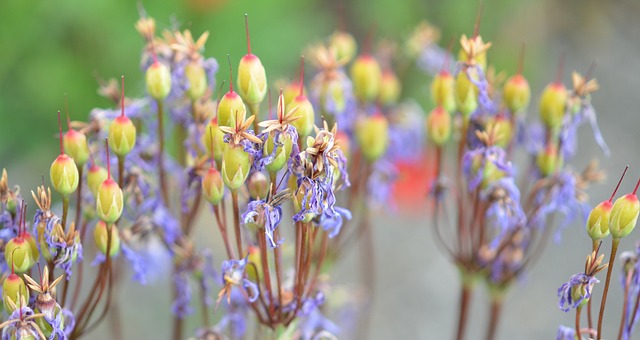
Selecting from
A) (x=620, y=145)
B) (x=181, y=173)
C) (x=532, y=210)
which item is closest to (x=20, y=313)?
(x=181, y=173)

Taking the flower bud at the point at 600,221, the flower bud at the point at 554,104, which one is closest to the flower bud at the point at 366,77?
the flower bud at the point at 554,104

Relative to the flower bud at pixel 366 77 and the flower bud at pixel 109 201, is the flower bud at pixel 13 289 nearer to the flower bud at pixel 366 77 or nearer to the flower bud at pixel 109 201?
the flower bud at pixel 109 201

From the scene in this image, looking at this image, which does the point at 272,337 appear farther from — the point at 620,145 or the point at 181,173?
→ the point at 620,145

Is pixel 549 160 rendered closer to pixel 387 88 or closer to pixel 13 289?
pixel 387 88

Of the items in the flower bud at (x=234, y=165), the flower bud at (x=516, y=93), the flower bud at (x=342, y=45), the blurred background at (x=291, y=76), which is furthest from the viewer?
the blurred background at (x=291, y=76)

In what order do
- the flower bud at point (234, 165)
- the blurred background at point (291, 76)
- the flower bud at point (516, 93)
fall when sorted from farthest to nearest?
the blurred background at point (291, 76)
the flower bud at point (516, 93)
the flower bud at point (234, 165)

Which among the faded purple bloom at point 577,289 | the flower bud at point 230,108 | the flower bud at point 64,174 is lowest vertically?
the faded purple bloom at point 577,289
